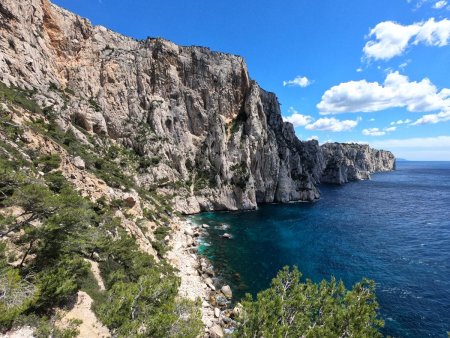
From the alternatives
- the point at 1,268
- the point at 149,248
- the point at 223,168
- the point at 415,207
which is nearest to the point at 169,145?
the point at 223,168

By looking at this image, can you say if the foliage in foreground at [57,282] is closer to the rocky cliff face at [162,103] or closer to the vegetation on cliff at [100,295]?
the vegetation on cliff at [100,295]

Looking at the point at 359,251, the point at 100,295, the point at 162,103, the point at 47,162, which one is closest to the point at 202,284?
the point at 100,295

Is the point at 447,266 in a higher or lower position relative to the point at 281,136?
lower

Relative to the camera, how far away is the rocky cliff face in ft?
210

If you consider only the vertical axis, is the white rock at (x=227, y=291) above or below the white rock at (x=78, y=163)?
below

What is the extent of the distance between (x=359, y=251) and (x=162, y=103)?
79028 millimetres

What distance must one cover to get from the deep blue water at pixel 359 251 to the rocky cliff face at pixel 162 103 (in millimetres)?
14943

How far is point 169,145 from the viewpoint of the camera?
88.8m

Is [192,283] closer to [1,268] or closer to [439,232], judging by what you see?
[1,268]

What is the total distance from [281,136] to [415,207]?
62187mm

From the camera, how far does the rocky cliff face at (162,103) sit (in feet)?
210

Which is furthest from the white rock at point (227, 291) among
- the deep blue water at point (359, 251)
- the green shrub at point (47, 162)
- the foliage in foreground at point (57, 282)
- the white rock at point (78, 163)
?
the white rock at point (78, 163)

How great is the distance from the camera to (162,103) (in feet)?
308

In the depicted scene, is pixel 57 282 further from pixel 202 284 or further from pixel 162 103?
pixel 162 103
